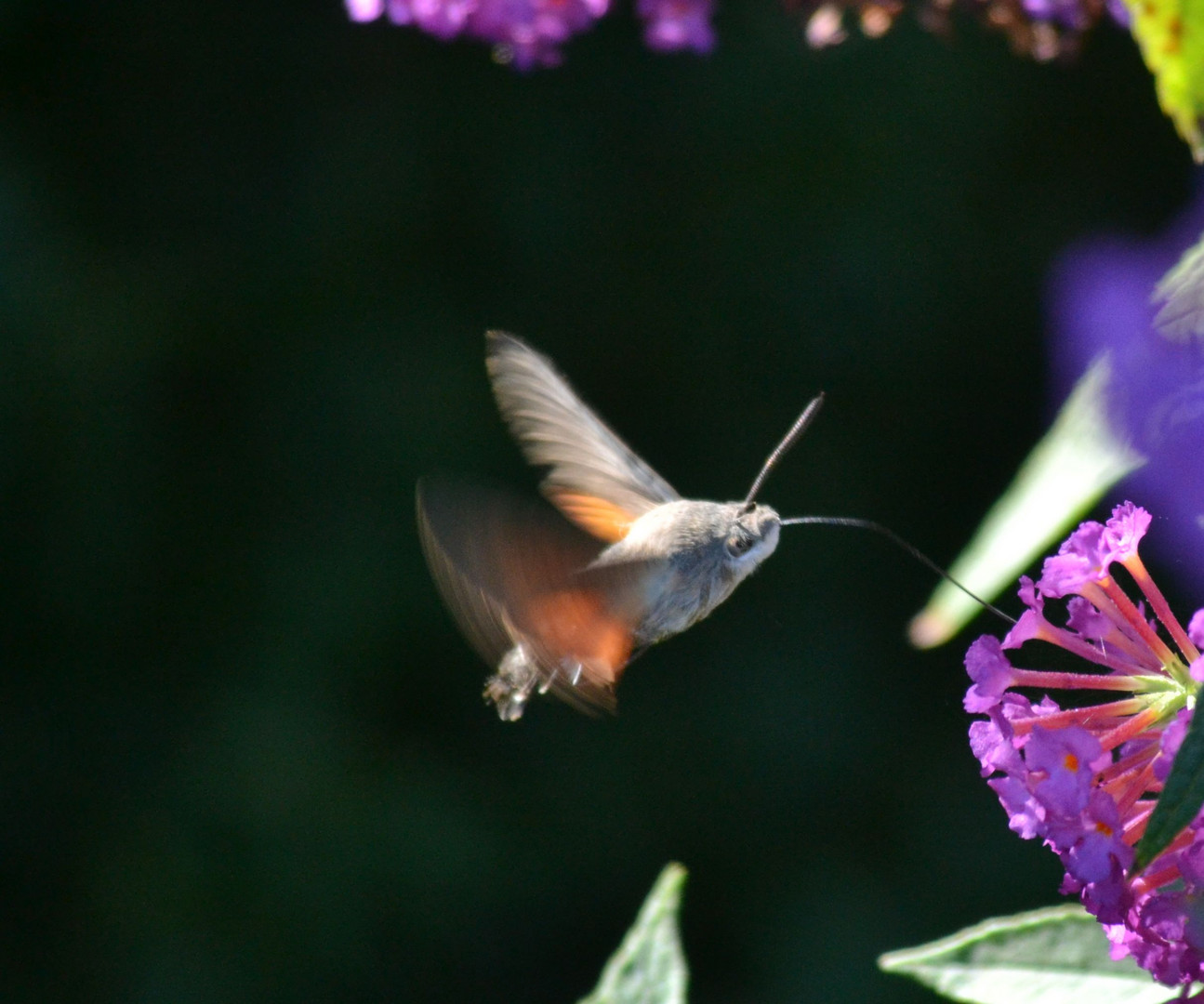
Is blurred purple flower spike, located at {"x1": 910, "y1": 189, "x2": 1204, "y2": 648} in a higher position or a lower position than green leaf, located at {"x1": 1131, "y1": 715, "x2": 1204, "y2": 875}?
higher

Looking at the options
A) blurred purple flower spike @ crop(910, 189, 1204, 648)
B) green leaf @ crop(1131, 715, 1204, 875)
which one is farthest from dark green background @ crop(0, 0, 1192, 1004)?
green leaf @ crop(1131, 715, 1204, 875)

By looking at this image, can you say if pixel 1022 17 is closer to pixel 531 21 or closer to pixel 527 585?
pixel 531 21

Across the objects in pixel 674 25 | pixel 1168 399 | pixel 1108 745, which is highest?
pixel 674 25

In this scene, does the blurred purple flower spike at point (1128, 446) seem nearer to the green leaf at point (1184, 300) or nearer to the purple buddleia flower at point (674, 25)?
the green leaf at point (1184, 300)

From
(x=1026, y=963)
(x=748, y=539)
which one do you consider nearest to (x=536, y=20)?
(x=748, y=539)

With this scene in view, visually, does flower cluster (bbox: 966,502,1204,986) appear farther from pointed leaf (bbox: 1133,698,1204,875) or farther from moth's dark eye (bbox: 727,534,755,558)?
moth's dark eye (bbox: 727,534,755,558)

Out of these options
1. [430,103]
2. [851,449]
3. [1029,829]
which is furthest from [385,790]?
[1029,829]

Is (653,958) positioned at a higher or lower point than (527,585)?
lower
